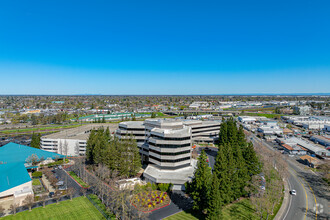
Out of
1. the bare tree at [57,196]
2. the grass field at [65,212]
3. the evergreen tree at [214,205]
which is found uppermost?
the evergreen tree at [214,205]

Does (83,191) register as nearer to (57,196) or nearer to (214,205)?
(57,196)

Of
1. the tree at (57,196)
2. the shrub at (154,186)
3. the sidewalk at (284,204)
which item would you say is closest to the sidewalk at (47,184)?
the tree at (57,196)

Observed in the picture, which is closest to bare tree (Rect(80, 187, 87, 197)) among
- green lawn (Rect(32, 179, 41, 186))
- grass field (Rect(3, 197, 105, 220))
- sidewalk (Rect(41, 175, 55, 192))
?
grass field (Rect(3, 197, 105, 220))

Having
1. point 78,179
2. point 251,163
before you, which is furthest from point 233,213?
point 78,179

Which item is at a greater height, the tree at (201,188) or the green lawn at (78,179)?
the tree at (201,188)

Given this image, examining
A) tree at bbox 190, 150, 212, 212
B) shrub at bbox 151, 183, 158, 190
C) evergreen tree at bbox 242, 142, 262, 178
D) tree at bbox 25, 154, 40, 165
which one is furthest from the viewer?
tree at bbox 25, 154, 40, 165

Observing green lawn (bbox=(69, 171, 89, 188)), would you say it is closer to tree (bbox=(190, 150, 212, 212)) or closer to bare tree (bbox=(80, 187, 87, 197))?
bare tree (bbox=(80, 187, 87, 197))

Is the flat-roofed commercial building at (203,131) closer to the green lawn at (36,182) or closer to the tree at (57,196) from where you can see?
the tree at (57,196)

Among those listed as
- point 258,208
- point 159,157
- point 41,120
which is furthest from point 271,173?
point 41,120
